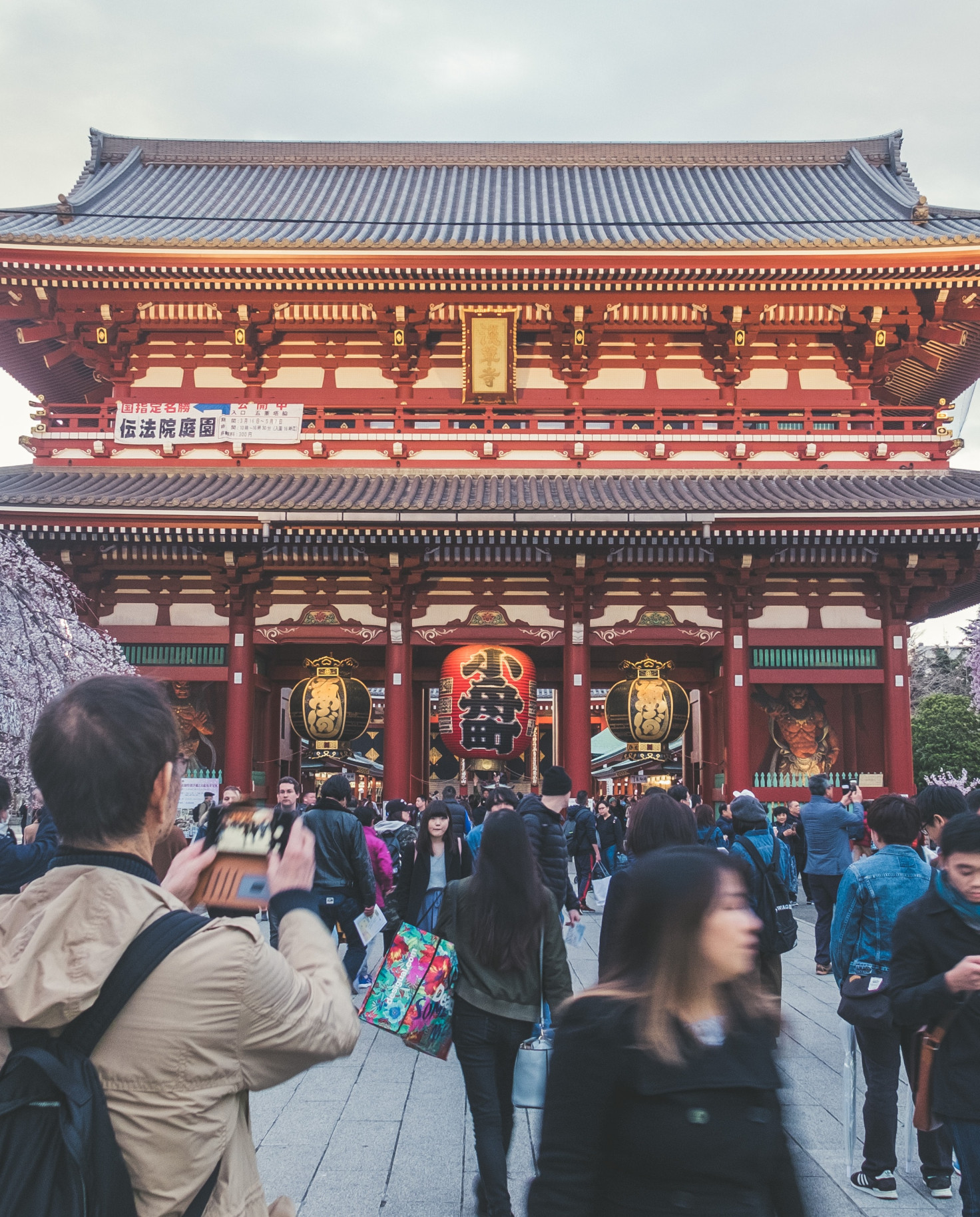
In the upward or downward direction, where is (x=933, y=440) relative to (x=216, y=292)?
downward

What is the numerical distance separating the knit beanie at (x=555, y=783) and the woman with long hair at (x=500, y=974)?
176 cm

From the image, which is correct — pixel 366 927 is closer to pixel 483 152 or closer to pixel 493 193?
pixel 493 193

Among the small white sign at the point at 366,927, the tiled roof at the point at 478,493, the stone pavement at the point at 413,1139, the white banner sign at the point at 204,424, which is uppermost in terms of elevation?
the white banner sign at the point at 204,424

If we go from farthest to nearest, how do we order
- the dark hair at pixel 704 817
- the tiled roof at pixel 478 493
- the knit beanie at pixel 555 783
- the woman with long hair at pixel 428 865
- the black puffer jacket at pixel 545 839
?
the tiled roof at pixel 478 493
the dark hair at pixel 704 817
the woman with long hair at pixel 428 865
the knit beanie at pixel 555 783
the black puffer jacket at pixel 545 839

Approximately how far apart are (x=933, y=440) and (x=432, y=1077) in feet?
39.9

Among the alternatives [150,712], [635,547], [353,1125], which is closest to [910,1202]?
[353,1125]

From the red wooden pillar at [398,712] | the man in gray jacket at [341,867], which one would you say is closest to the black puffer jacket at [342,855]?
the man in gray jacket at [341,867]

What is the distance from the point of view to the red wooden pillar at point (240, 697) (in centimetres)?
1355

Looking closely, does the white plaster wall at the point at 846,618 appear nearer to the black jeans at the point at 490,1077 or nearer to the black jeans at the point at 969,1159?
the black jeans at the point at 490,1077

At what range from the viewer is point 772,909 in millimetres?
5480

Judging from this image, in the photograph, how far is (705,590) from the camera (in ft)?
47.1

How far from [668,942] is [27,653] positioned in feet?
33.2

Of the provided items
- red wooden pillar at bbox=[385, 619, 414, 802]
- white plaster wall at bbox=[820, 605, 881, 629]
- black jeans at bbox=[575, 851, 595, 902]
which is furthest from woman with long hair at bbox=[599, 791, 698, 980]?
white plaster wall at bbox=[820, 605, 881, 629]

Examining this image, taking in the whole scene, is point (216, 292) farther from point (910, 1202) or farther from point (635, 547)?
point (910, 1202)
